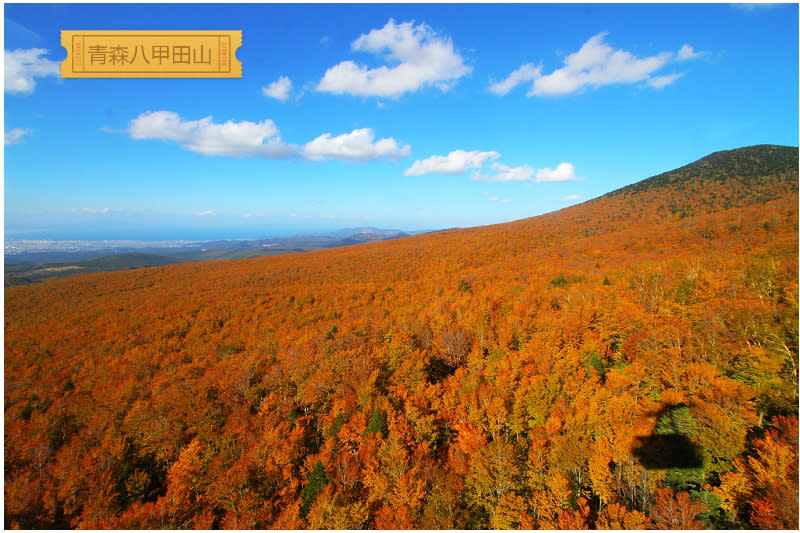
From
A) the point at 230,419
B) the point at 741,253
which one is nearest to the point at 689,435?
the point at 741,253

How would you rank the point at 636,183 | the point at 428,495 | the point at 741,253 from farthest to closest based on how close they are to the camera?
the point at 636,183 < the point at 741,253 < the point at 428,495

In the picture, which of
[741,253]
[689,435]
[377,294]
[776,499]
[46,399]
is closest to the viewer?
[776,499]

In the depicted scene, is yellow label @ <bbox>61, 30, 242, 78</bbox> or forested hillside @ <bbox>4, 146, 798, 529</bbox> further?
forested hillside @ <bbox>4, 146, 798, 529</bbox>

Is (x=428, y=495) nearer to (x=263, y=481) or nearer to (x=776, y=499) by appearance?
(x=263, y=481)

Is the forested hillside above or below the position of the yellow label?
below
